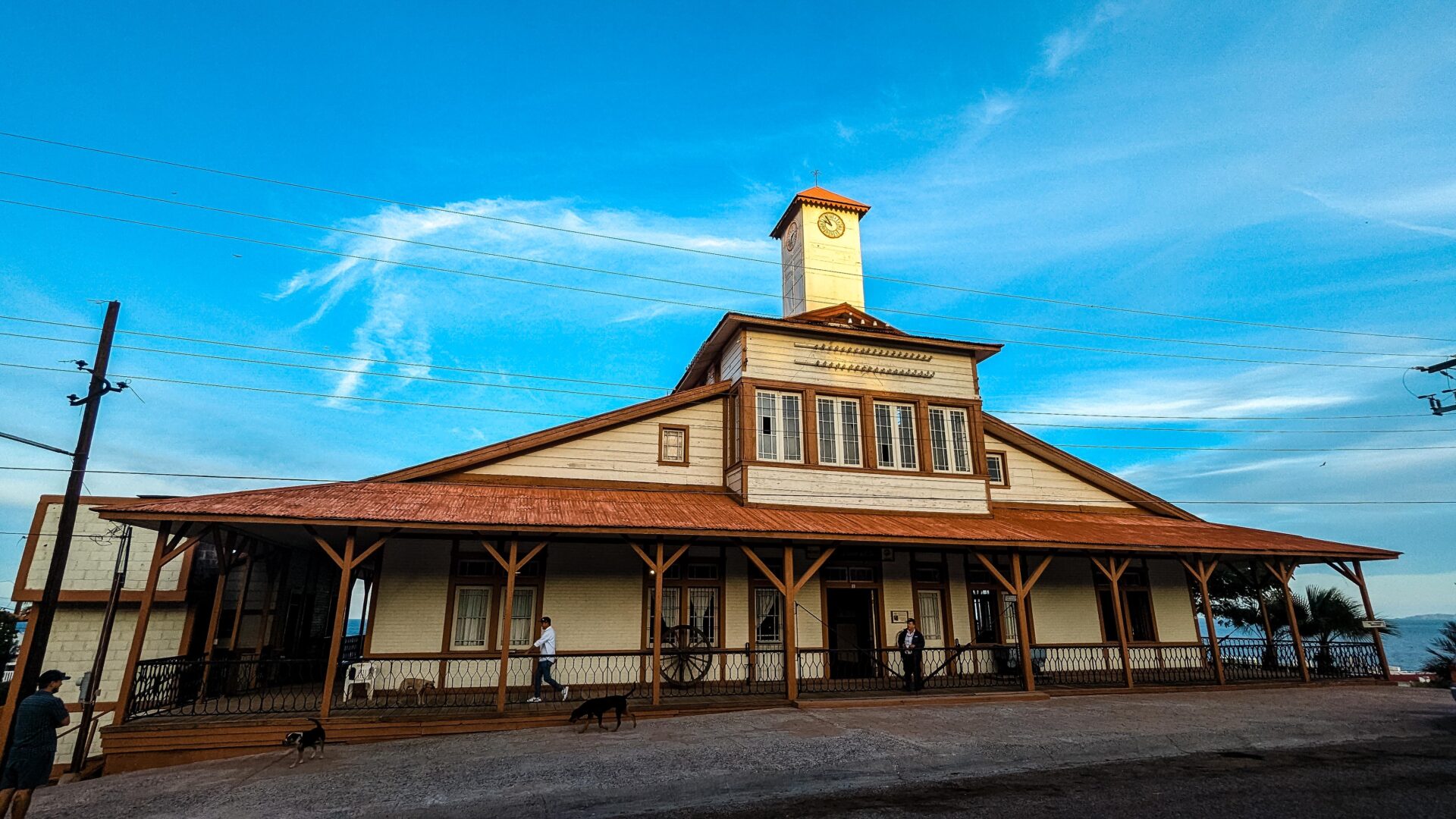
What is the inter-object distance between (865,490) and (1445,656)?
14540 millimetres

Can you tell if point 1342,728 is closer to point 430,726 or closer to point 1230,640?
point 1230,640

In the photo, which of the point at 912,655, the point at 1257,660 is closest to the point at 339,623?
the point at 912,655

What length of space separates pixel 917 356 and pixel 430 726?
1373cm

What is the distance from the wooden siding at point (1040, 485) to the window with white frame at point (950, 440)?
1785 mm

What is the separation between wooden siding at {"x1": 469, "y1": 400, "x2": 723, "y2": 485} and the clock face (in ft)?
24.0

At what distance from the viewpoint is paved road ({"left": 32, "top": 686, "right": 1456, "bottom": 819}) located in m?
7.98

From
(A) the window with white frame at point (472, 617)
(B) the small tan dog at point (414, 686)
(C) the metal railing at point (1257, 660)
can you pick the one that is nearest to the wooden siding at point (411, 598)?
(A) the window with white frame at point (472, 617)

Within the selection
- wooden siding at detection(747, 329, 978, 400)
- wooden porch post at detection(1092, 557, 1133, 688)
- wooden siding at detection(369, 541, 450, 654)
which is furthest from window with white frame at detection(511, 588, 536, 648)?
wooden porch post at detection(1092, 557, 1133, 688)

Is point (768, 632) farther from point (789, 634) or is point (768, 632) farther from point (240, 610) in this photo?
point (240, 610)

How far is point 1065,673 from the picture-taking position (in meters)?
17.7

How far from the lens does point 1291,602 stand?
1738cm

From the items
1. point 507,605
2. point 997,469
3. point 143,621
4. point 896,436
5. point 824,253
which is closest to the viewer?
point 143,621

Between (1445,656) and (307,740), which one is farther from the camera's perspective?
(1445,656)

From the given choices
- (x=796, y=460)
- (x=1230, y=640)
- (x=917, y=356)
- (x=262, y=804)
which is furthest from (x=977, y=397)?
(x=262, y=804)
